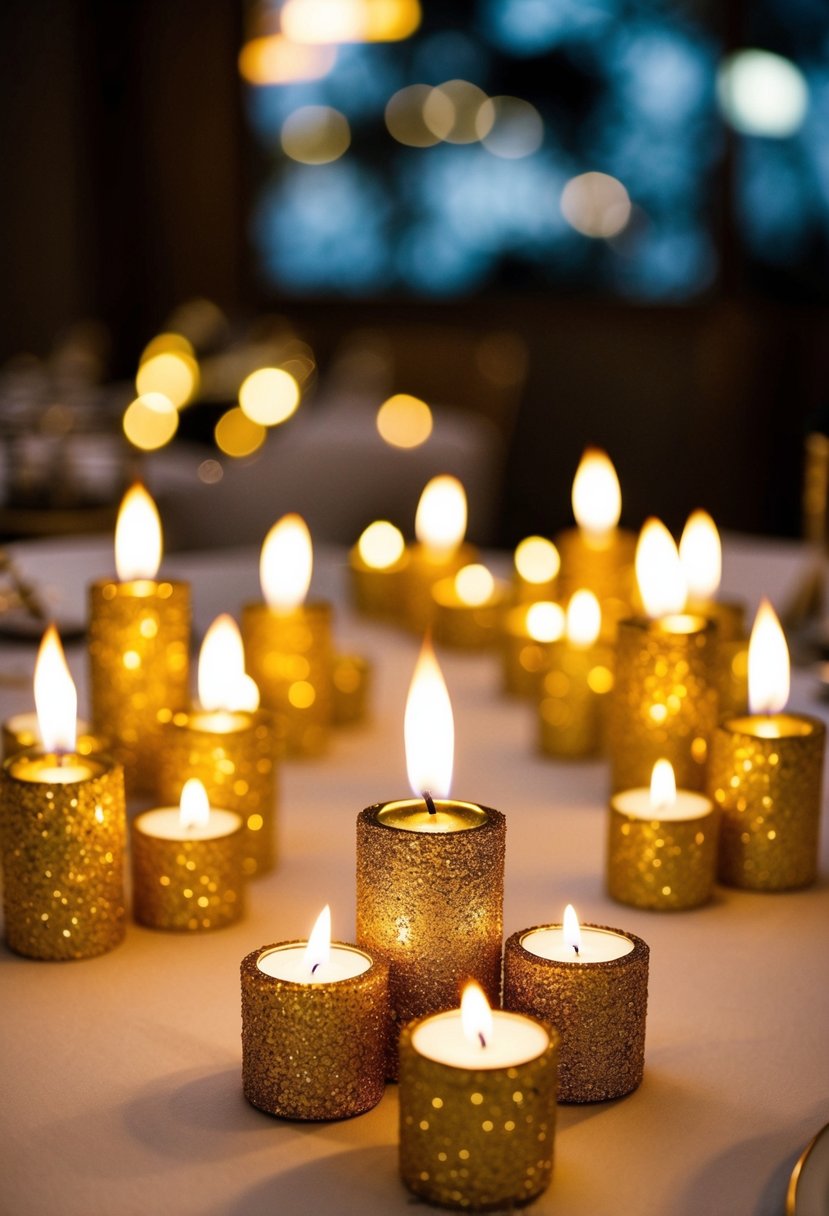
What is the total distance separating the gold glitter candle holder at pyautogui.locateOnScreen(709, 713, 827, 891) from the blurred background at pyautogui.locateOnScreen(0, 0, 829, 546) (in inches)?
105

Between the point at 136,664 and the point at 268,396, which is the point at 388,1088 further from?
the point at 268,396

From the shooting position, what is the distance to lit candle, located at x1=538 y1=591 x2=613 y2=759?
110cm

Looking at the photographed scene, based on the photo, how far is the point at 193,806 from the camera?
0.82 m

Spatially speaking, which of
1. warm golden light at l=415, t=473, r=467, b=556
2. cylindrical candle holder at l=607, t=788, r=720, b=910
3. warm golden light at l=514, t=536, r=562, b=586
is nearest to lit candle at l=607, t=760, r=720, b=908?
cylindrical candle holder at l=607, t=788, r=720, b=910

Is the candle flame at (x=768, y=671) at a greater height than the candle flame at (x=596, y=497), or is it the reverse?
the candle flame at (x=596, y=497)

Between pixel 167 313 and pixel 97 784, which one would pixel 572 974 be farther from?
pixel 167 313

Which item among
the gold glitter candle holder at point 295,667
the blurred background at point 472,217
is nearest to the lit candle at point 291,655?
the gold glitter candle holder at point 295,667

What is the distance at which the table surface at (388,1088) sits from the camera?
22.0 inches

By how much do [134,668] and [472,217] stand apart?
15.3ft

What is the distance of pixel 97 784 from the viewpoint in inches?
29.6

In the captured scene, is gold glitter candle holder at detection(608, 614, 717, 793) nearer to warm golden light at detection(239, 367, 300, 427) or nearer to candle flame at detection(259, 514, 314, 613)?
candle flame at detection(259, 514, 314, 613)

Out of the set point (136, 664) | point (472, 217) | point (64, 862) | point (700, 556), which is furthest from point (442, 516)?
point (472, 217)

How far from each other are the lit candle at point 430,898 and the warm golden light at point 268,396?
6.91ft

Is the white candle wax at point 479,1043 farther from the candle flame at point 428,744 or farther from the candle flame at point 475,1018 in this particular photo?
the candle flame at point 428,744
